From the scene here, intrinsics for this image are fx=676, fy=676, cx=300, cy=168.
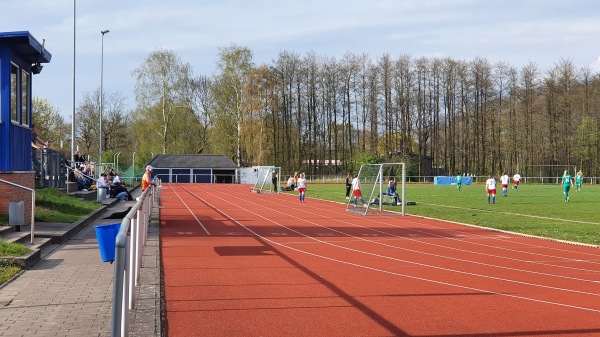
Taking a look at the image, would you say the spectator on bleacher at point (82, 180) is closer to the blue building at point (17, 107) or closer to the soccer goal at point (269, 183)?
the blue building at point (17, 107)

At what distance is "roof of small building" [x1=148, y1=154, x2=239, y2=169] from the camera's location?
78.0 m

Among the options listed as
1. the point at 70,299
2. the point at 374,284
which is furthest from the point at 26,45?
the point at 374,284

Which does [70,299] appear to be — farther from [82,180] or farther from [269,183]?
[269,183]

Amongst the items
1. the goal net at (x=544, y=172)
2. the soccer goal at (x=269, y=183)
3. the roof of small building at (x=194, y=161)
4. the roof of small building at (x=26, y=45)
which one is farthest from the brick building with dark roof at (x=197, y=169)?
the roof of small building at (x=26, y=45)

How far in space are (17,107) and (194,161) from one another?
64151 mm

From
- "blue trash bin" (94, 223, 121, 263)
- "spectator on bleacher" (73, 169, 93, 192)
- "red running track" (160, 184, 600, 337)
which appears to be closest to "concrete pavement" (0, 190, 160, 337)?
"red running track" (160, 184, 600, 337)

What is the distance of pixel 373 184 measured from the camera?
26766 millimetres

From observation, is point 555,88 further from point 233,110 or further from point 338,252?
point 338,252

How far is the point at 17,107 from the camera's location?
16172 mm

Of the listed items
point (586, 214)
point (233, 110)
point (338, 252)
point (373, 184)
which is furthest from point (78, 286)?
point (233, 110)

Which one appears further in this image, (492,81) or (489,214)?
(492,81)

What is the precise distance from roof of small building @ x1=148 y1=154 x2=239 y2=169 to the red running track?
2399 inches

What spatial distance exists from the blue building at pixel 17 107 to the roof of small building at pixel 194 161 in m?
60.7

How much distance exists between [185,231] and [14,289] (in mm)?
8772
